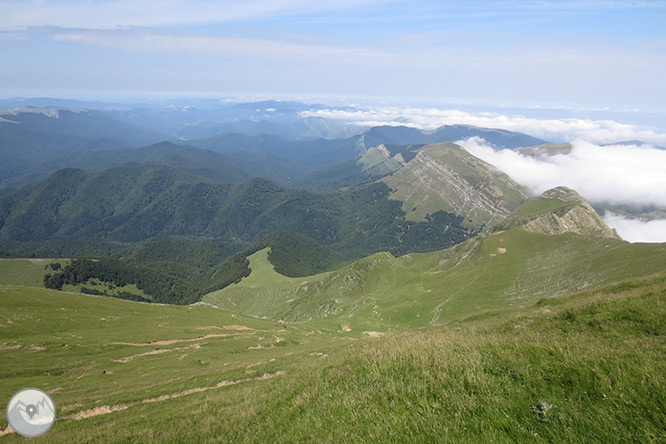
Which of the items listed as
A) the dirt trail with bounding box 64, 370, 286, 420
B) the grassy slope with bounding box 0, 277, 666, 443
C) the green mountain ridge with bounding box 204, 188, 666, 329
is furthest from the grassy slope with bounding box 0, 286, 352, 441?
the green mountain ridge with bounding box 204, 188, 666, 329

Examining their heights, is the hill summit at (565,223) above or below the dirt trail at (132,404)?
below

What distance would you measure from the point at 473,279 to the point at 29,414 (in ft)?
293

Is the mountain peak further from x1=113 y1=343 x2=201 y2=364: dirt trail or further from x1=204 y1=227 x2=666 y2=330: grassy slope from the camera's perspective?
x1=113 y1=343 x2=201 y2=364: dirt trail

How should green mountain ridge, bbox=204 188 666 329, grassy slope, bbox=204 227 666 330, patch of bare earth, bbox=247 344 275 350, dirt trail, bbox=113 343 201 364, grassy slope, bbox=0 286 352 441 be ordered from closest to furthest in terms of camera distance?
grassy slope, bbox=0 286 352 441
dirt trail, bbox=113 343 201 364
patch of bare earth, bbox=247 344 275 350
grassy slope, bbox=204 227 666 330
green mountain ridge, bbox=204 188 666 329

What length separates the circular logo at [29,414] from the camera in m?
8.72

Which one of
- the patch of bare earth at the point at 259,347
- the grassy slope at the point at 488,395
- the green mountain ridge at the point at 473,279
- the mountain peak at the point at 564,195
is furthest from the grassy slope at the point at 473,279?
the mountain peak at the point at 564,195

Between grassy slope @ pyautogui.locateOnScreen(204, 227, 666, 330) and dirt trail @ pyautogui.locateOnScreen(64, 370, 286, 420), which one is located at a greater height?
dirt trail @ pyautogui.locateOnScreen(64, 370, 286, 420)

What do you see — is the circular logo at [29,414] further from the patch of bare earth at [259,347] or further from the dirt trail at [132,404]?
the patch of bare earth at [259,347]

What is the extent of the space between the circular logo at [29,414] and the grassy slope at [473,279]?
69099 mm

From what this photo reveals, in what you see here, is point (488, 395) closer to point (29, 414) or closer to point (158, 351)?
point (29, 414)

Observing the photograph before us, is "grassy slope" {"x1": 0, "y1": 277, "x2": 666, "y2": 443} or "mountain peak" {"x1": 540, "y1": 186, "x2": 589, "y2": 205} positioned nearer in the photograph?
"grassy slope" {"x1": 0, "y1": 277, "x2": 666, "y2": 443}

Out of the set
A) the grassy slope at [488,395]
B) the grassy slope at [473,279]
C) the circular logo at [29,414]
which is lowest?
the grassy slope at [473,279]

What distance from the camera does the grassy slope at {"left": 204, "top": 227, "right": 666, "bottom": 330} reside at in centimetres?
6403

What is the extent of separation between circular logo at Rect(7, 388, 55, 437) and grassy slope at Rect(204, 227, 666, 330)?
227ft
